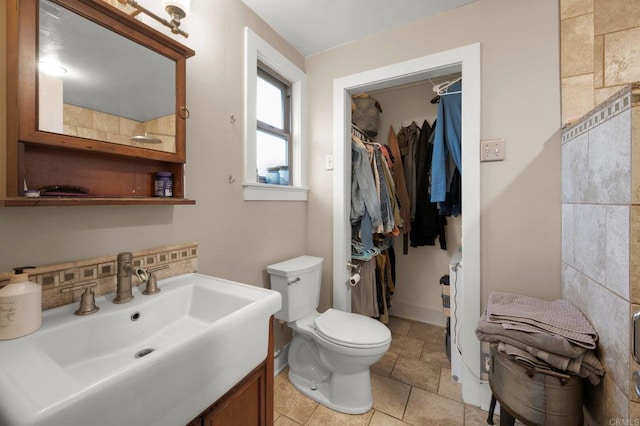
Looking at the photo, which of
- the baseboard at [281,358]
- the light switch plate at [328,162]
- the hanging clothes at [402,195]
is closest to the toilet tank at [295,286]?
the baseboard at [281,358]

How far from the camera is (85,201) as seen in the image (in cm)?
81

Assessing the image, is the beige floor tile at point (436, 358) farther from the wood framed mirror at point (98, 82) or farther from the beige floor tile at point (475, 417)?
the wood framed mirror at point (98, 82)

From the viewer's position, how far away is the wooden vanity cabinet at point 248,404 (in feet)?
2.47

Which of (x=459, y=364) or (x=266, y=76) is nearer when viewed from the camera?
(x=459, y=364)

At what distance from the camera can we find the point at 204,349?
666mm

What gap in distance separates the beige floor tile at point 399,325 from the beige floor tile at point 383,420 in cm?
98

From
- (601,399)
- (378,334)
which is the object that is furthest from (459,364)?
(601,399)

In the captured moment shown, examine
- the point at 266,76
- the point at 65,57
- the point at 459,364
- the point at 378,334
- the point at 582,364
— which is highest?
the point at 266,76

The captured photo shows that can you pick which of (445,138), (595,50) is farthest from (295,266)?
(595,50)

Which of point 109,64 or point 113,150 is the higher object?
point 109,64

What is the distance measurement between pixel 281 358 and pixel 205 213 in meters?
1.14

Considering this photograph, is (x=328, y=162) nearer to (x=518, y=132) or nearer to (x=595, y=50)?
(x=518, y=132)

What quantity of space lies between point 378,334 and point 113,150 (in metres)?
1.45

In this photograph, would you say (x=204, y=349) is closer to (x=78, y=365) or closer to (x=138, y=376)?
(x=138, y=376)
